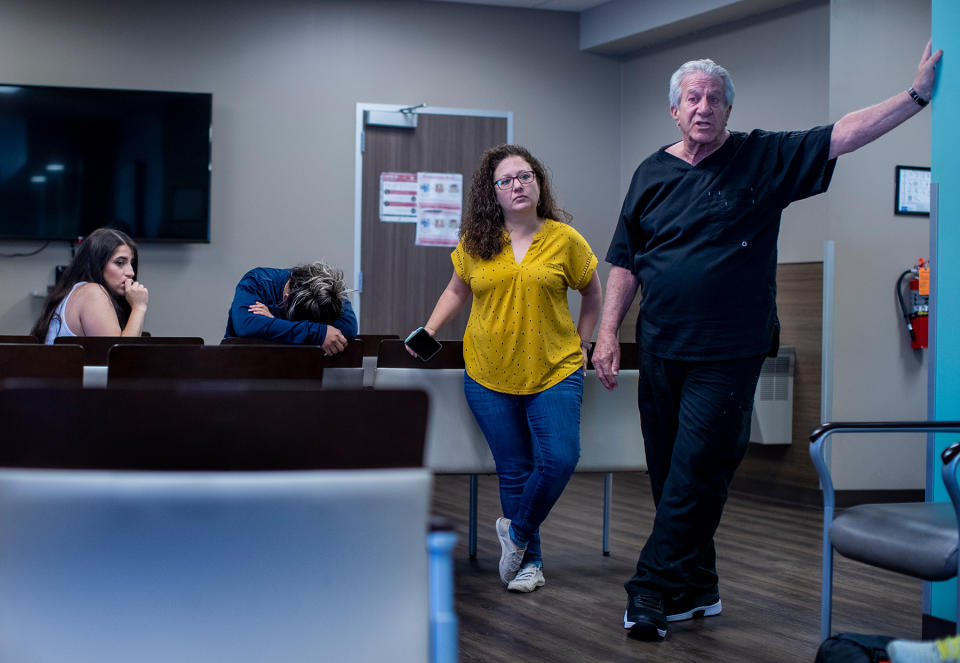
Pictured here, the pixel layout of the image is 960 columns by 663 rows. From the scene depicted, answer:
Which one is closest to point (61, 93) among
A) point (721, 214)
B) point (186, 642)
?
point (721, 214)

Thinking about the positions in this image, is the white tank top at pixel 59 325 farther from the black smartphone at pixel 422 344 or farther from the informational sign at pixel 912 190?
the informational sign at pixel 912 190

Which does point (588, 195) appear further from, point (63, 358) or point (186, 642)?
point (186, 642)

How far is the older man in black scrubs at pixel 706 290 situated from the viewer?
3.12 m

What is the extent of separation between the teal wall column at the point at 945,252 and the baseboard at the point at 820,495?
9.74ft

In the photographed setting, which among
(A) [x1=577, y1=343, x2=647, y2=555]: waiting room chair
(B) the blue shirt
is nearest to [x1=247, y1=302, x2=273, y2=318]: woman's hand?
(B) the blue shirt

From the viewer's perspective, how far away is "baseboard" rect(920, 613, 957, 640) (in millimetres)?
2859

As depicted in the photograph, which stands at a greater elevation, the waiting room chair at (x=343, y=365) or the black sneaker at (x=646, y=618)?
A: the waiting room chair at (x=343, y=365)

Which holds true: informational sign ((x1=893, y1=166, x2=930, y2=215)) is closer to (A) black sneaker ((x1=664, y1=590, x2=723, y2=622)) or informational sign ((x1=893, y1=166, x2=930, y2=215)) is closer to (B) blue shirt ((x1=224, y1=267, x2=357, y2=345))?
(A) black sneaker ((x1=664, y1=590, x2=723, y2=622))

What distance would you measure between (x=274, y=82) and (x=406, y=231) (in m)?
1.34

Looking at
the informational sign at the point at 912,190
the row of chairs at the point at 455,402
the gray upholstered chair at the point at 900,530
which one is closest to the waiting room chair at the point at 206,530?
the gray upholstered chair at the point at 900,530

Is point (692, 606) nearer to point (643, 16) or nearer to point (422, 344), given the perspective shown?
point (422, 344)

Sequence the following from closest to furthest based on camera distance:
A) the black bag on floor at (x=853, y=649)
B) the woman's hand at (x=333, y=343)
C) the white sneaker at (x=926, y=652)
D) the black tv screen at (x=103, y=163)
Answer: the white sneaker at (x=926, y=652), the black bag on floor at (x=853, y=649), the woman's hand at (x=333, y=343), the black tv screen at (x=103, y=163)

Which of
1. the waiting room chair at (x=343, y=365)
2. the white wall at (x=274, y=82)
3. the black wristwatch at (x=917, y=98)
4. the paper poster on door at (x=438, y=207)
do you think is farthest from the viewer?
the paper poster on door at (x=438, y=207)

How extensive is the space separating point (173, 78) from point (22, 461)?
6.00m
